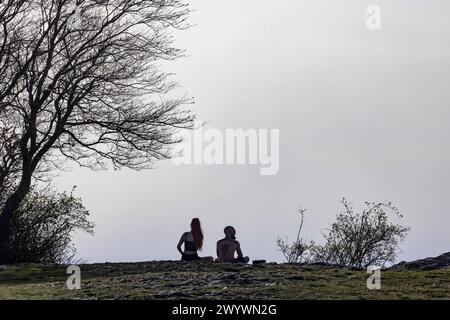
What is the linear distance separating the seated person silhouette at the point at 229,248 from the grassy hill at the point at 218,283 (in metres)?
1.22

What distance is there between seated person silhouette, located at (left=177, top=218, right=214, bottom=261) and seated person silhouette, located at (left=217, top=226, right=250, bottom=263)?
1.64 ft

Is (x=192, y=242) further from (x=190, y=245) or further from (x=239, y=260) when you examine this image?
(x=239, y=260)

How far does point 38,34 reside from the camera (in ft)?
112

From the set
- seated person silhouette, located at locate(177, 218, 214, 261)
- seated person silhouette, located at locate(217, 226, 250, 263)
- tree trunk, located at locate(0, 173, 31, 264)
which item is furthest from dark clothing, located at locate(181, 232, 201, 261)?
tree trunk, located at locate(0, 173, 31, 264)

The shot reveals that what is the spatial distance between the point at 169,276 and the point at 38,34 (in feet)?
42.6

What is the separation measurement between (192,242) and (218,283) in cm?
574

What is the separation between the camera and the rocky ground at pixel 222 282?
20447mm

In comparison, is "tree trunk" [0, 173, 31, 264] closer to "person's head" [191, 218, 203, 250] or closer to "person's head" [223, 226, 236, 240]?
"person's head" [191, 218, 203, 250]

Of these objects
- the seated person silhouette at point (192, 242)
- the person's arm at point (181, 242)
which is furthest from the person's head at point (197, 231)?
the person's arm at point (181, 242)

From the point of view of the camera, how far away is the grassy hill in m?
20.4
